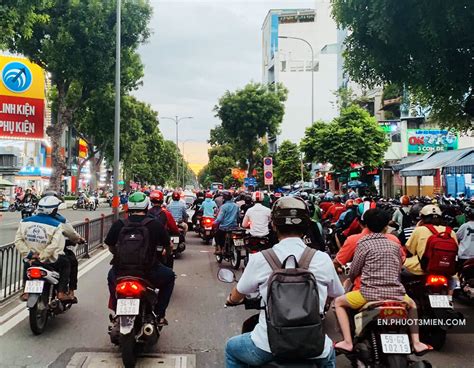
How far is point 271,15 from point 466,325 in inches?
3135

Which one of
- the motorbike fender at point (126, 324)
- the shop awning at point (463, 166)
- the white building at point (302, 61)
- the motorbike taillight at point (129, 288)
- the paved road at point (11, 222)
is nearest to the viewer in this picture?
the motorbike fender at point (126, 324)

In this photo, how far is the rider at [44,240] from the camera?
6.50m

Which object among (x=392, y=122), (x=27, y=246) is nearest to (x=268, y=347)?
(x=27, y=246)

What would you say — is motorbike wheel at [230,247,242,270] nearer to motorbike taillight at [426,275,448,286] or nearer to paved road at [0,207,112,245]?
motorbike taillight at [426,275,448,286]

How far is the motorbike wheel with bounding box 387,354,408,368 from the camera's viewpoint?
158 inches

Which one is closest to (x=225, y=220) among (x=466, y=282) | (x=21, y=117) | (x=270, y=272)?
(x=21, y=117)

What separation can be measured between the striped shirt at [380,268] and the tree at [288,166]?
4194cm

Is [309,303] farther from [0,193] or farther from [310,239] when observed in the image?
[0,193]

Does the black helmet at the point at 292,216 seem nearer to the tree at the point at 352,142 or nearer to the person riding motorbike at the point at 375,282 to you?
the person riding motorbike at the point at 375,282

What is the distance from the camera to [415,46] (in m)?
9.68

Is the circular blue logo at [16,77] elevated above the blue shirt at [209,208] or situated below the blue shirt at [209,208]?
above

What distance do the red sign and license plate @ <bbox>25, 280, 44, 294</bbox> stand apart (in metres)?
4.11

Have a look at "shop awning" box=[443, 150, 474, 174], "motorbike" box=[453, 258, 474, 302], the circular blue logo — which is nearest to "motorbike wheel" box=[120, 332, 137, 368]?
"motorbike" box=[453, 258, 474, 302]

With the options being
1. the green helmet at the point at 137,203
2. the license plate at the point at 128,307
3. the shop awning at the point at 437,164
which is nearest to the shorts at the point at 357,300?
the license plate at the point at 128,307
